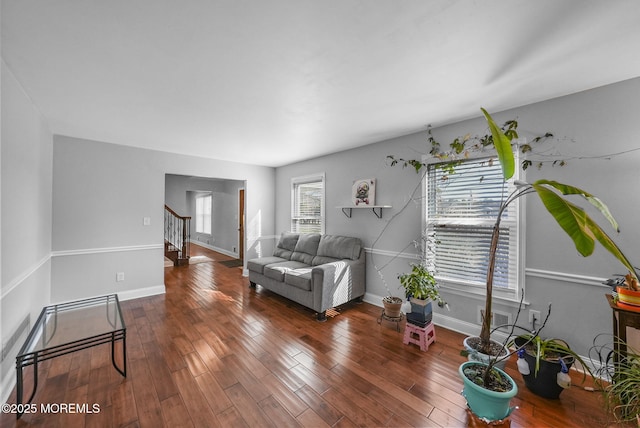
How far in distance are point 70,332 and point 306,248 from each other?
2972 millimetres

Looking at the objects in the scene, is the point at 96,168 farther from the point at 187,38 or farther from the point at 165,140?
the point at 187,38

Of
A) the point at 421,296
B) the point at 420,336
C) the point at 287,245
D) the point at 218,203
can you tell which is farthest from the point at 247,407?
the point at 218,203

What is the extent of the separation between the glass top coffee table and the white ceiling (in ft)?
6.53

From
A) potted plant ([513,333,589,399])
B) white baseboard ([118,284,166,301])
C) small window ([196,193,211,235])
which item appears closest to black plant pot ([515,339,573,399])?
potted plant ([513,333,589,399])

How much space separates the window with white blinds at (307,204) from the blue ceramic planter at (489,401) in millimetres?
3132

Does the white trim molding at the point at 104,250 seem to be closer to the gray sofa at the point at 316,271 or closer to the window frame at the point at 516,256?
the gray sofa at the point at 316,271

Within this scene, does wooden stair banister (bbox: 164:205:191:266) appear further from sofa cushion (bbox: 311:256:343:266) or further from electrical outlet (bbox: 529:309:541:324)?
electrical outlet (bbox: 529:309:541:324)

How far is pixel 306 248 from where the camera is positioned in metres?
4.28

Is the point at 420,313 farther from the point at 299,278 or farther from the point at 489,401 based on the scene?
the point at 299,278

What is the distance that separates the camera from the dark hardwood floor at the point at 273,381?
5.24 feet

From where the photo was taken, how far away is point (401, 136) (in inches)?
129

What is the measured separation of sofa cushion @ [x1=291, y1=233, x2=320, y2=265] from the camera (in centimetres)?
416

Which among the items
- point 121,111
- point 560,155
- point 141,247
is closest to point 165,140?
point 121,111

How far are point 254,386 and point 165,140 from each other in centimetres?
342
